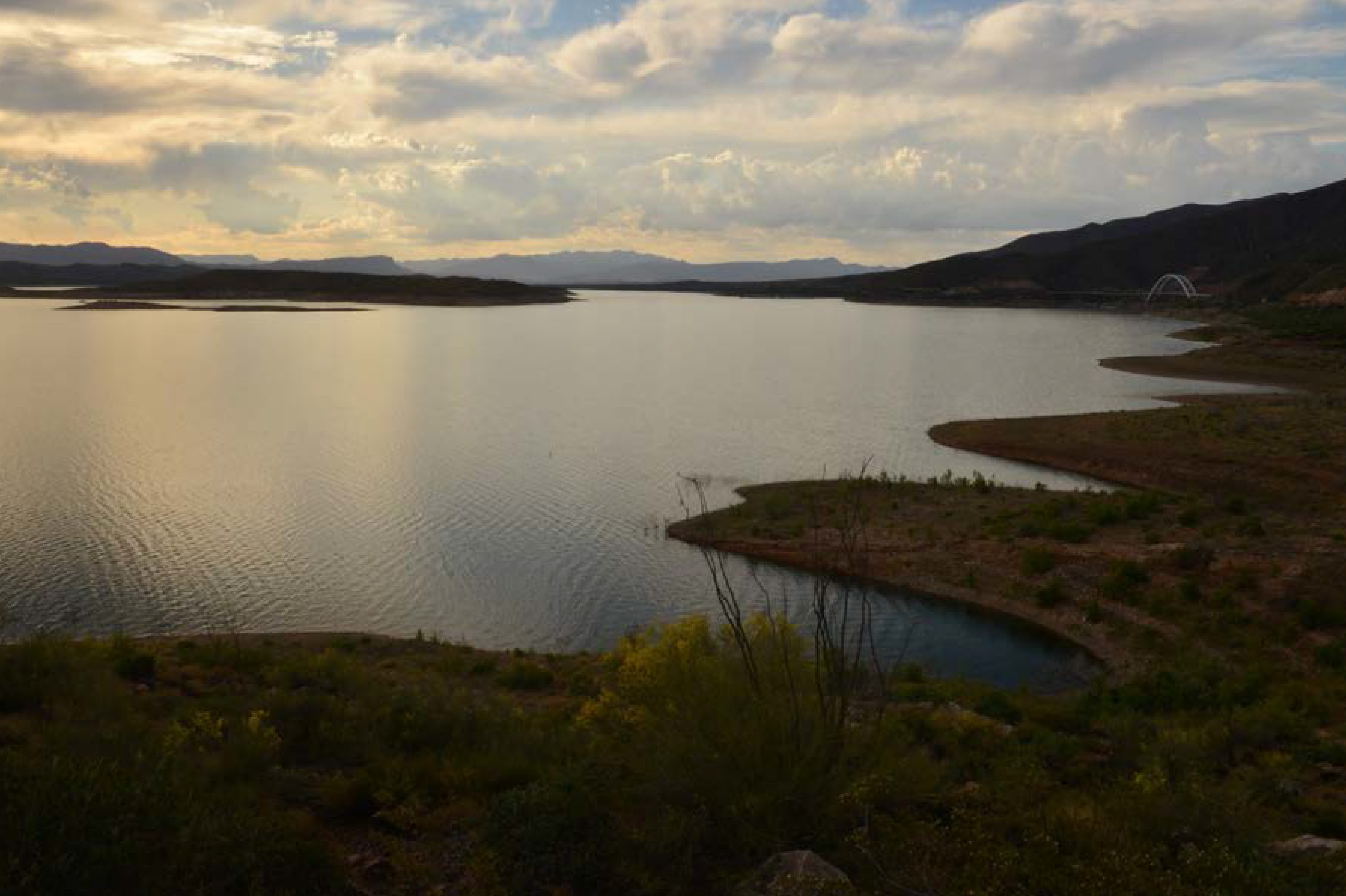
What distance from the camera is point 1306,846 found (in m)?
8.29

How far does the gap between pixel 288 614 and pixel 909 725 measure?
14986 mm

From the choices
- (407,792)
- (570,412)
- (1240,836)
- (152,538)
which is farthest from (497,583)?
(570,412)

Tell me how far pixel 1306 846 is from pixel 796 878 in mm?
5133

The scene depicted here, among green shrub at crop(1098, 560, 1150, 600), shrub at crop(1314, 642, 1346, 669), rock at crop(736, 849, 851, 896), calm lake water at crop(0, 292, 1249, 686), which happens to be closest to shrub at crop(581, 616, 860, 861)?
→ rock at crop(736, 849, 851, 896)

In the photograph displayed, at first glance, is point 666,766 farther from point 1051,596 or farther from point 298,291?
point 298,291

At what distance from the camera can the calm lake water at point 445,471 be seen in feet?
69.9

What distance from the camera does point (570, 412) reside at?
50.8 metres

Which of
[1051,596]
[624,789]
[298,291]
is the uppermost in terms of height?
[298,291]

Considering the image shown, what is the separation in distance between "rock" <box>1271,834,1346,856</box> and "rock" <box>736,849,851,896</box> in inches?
166

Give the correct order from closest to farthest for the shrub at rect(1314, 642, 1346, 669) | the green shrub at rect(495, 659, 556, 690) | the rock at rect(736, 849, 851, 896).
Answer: the rock at rect(736, 849, 851, 896)
the green shrub at rect(495, 659, 556, 690)
the shrub at rect(1314, 642, 1346, 669)

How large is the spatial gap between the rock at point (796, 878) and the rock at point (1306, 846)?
166 inches

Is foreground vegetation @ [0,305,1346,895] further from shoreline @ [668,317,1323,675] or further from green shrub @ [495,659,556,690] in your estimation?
shoreline @ [668,317,1323,675]

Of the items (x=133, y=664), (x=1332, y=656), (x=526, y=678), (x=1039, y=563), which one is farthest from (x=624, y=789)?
(x=1039, y=563)

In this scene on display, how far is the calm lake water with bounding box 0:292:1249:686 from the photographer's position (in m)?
21.3
